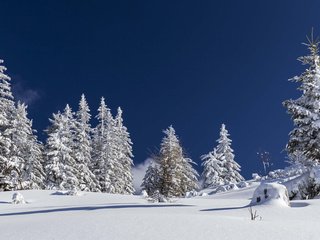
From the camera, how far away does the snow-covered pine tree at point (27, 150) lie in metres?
42.4

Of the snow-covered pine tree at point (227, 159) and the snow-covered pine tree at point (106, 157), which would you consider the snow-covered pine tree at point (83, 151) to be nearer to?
the snow-covered pine tree at point (106, 157)

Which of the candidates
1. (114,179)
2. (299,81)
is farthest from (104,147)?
(299,81)

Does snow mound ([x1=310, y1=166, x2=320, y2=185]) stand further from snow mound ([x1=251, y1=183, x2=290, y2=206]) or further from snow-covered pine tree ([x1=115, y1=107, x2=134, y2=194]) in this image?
snow-covered pine tree ([x1=115, y1=107, x2=134, y2=194])

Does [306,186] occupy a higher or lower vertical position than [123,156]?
lower

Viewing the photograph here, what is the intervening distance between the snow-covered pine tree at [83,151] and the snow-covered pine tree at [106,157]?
1377 mm

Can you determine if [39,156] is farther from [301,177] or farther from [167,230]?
[167,230]

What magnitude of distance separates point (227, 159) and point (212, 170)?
3.20 m

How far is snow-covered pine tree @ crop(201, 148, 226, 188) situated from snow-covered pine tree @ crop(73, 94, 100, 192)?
47.3 feet

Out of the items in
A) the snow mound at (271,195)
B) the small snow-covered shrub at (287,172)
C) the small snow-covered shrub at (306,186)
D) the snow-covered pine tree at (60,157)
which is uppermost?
the snow-covered pine tree at (60,157)

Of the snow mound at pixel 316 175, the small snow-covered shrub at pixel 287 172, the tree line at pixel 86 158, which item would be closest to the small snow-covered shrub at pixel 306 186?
the snow mound at pixel 316 175

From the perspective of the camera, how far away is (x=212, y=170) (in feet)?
170

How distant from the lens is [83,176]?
145 feet

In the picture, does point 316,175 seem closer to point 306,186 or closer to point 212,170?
point 306,186

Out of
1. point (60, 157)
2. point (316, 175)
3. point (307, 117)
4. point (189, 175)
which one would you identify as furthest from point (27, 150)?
point (316, 175)
